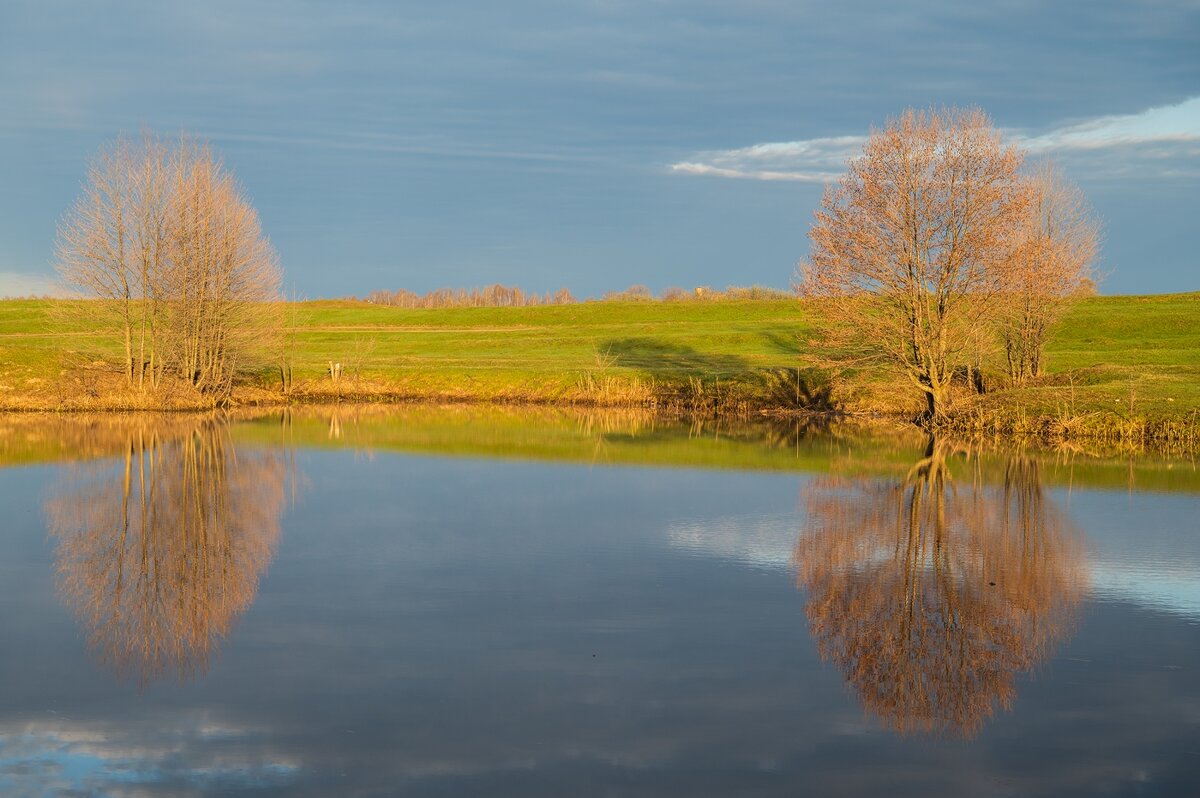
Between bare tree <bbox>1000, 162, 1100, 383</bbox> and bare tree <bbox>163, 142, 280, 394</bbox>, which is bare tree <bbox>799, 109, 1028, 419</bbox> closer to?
bare tree <bbox>1000, 162, 1100, 383</bbox>

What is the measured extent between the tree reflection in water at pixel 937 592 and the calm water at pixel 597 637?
0.19 feet

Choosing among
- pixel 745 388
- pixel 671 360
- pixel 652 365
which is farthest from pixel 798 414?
pixel 671 360

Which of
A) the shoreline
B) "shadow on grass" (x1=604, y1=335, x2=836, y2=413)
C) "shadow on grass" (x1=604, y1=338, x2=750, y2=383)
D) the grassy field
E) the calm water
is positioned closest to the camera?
the calm water

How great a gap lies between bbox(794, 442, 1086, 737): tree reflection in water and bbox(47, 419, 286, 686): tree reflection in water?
6468 mm

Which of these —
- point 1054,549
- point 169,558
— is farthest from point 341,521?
point 1054,549

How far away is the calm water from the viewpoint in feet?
27.7

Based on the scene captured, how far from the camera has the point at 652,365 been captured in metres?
54.4

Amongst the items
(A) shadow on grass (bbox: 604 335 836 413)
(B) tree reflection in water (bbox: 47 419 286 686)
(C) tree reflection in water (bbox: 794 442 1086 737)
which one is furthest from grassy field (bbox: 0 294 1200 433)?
(B) tree reflection in water (bbox: 47 419 286 686)

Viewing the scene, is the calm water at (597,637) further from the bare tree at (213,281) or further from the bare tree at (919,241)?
the bare tree at (213,281)

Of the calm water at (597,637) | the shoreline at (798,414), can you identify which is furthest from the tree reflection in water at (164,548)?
the shoreline at (798,414)

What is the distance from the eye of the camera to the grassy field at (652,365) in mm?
35781

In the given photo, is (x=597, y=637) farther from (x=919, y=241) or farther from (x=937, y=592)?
(x=919, y=241)

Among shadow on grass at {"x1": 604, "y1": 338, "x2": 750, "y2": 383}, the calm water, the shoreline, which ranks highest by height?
shadow on grass at {"x1": 604, "y1": 338, "x2": 750, "y2": 383}

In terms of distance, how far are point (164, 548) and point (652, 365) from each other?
39.5 m
